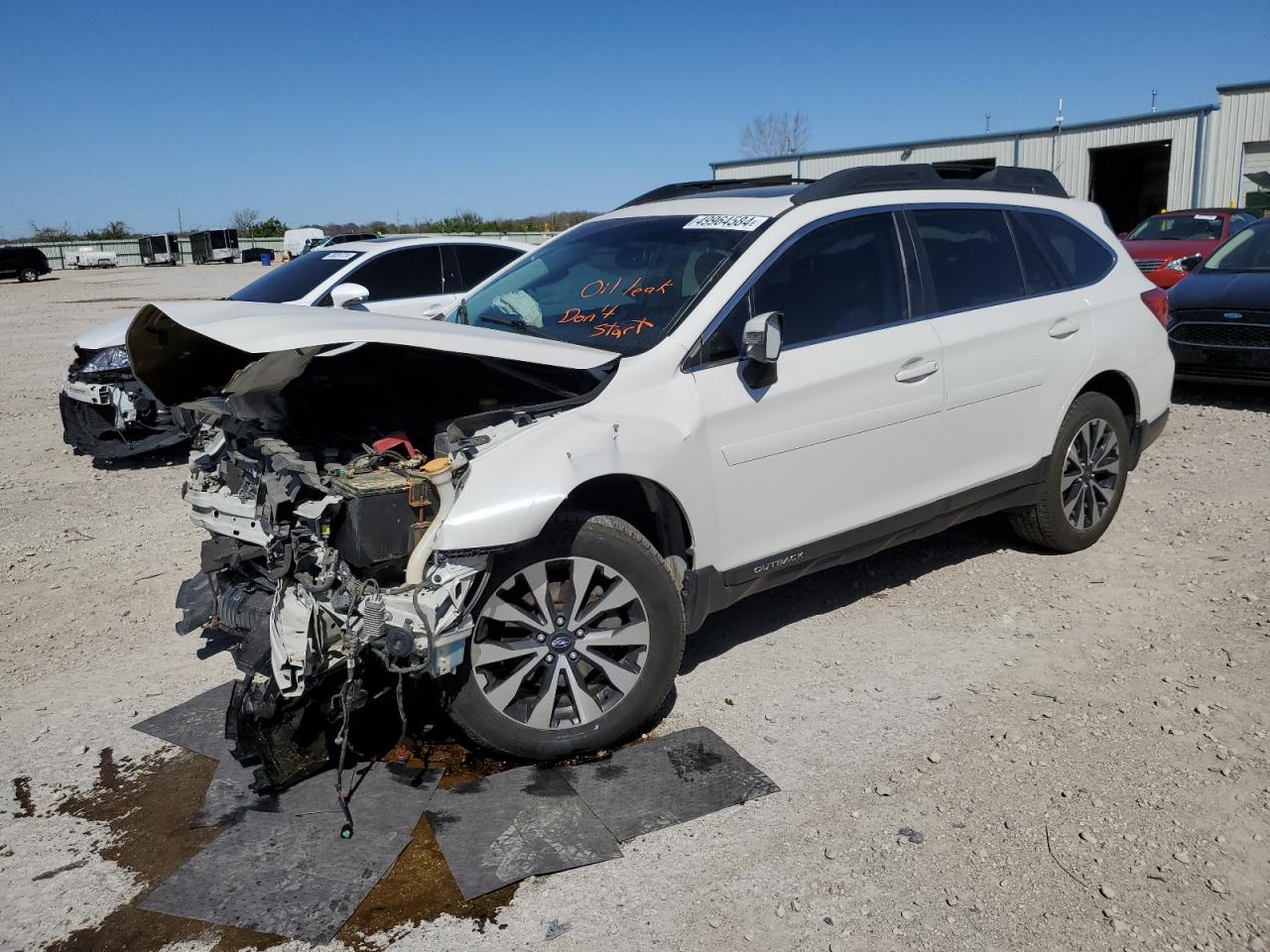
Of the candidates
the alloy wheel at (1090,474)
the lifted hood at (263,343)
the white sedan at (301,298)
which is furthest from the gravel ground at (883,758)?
the white sedan at (301,298)

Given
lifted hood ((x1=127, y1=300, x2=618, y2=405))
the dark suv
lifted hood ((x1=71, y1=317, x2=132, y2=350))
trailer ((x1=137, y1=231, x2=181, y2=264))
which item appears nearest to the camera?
lifted hood ((x1=127, y1=300, x2=618, y2=405))

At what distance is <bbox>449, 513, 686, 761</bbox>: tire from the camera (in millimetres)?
3510

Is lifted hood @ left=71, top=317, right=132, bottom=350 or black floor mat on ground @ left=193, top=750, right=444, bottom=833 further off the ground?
lifted hood @ left=71, top=317, right=132, bottom=350

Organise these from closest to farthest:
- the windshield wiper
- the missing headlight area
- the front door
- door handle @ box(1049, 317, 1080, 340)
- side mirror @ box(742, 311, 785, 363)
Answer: the missing headlight area
side mirror @ box(742, 311, 785, 363)
the windshield wiper
door handle @ box(1049, 317, 1080, 340)
the front door

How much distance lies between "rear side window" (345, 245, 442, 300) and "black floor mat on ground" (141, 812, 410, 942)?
6.68m

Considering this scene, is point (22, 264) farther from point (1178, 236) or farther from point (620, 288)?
point (620, 288)

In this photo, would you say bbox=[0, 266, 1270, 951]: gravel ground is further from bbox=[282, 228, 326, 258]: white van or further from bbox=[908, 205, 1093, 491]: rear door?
bbox=[282, 228, 326, 258]: white van

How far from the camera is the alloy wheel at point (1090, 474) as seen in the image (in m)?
5.48

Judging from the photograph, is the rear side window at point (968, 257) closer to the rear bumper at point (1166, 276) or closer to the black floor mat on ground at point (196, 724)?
the black floor mat on ground at point (196, 724)

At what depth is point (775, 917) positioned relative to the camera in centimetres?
291

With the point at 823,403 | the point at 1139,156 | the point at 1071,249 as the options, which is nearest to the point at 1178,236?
the point at 1071,249

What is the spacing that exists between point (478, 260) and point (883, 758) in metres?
→ 7.47

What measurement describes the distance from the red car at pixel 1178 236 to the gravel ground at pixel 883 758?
372 inches

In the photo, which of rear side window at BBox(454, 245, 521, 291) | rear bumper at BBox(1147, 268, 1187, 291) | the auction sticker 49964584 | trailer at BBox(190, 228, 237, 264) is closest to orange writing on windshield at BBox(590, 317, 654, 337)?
the auction sticker 49964584
